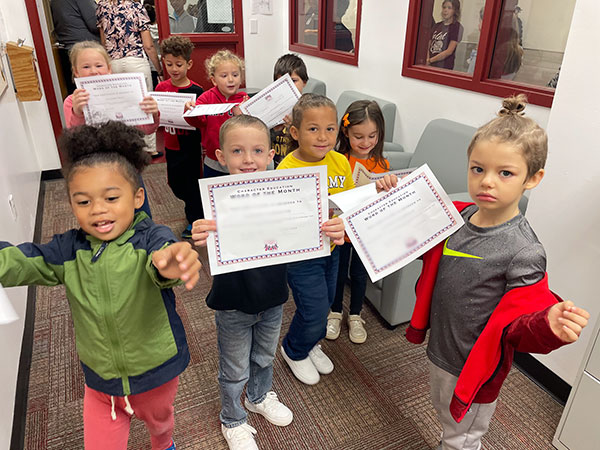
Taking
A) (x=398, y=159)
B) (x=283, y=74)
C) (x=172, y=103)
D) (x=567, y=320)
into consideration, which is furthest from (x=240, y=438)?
(x=283, y=74)

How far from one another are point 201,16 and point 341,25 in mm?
1725

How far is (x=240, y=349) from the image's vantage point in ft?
4.73

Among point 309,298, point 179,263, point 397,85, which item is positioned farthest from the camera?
point 397,85

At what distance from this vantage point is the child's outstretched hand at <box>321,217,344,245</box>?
1243mm

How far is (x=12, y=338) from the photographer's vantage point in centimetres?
186

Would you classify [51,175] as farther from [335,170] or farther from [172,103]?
[335,170]

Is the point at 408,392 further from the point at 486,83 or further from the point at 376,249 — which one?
the point at 486,83

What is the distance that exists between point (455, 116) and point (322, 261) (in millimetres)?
1587

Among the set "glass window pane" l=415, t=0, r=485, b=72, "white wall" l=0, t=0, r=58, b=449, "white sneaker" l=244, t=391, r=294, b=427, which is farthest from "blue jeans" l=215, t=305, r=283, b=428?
"glass window pane" l=415, t=0, r=485, b=72

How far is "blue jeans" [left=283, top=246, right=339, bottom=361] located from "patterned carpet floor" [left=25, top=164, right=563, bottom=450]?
0.20 metres

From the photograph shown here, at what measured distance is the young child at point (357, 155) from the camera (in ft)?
6.25

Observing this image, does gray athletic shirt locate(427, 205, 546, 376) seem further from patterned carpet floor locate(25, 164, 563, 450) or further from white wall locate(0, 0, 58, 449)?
white wall locate(0, 0, 58, 449)

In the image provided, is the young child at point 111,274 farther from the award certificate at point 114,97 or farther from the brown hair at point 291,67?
the brown hair at point 291,67

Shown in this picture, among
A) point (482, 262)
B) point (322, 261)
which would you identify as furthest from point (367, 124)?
point (482, 262)
